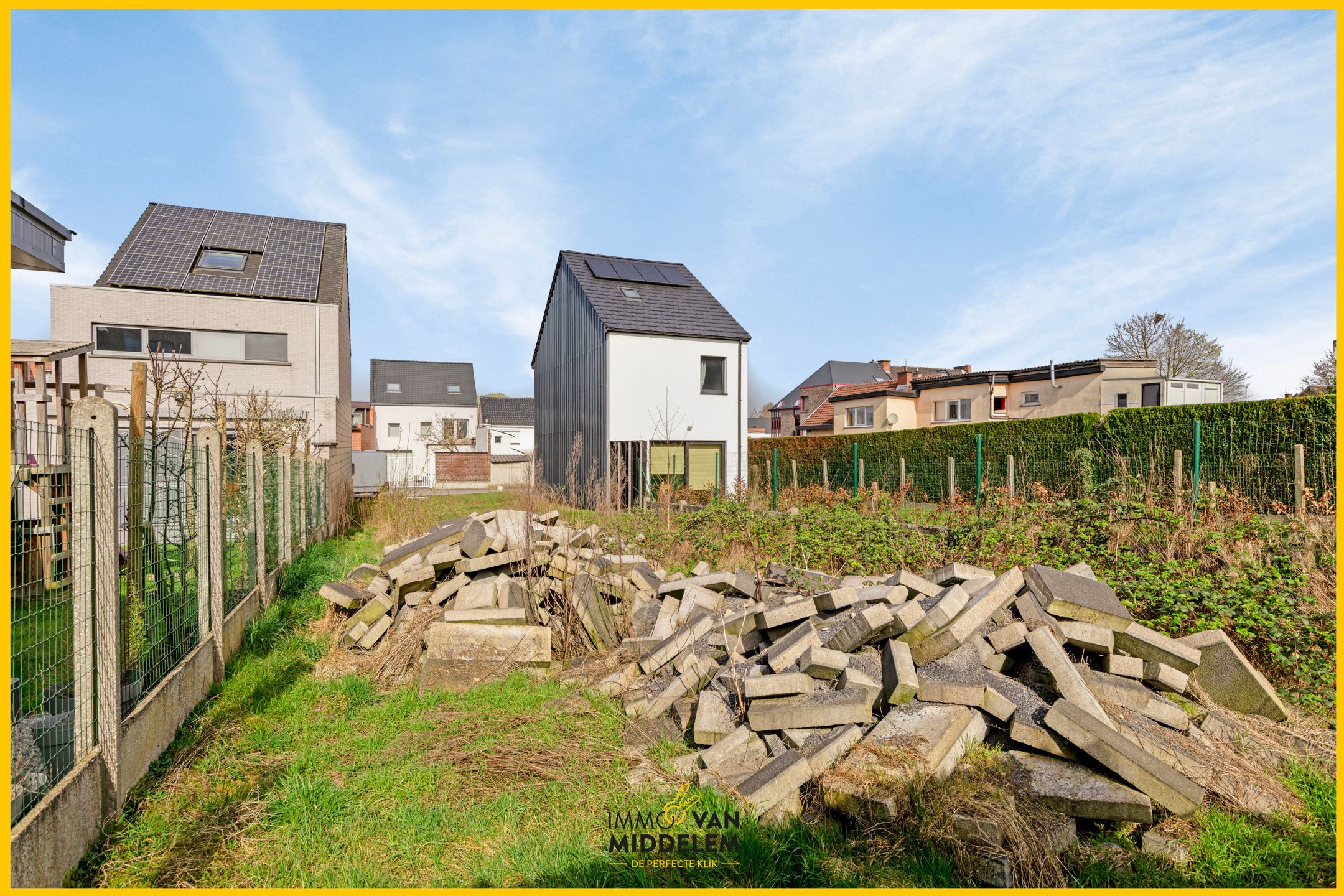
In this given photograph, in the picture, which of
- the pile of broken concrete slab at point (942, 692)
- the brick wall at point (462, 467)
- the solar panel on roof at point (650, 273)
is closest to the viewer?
the pile of broken concrete slab at point (942, 692)

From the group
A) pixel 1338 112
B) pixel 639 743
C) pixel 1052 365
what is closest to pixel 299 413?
pixel 639 743

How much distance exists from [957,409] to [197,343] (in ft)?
96.7

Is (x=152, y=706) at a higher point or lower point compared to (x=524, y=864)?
higher

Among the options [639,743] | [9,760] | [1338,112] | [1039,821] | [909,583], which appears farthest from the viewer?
[909,583]

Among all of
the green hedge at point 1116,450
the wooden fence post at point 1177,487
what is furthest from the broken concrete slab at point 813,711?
the green hedge at point 1116,450

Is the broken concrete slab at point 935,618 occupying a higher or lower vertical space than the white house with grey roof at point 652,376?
lower

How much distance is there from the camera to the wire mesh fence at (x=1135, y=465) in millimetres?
10320

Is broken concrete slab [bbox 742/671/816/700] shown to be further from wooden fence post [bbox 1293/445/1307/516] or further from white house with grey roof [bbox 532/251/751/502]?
white house with grey roof [bbox 532/251/751/502]

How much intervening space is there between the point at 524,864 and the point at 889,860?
5.35 ft

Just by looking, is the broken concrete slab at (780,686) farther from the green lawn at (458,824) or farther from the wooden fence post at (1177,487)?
the wooden fence post at (1177,487)

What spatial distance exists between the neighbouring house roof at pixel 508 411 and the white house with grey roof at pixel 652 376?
28.5m

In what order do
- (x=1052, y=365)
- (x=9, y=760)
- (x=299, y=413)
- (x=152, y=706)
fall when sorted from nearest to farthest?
(x=9, y=760)
(x=152, y=706)
(x=299, y=413)
(x=1052, y=365)

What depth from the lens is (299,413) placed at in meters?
19.2

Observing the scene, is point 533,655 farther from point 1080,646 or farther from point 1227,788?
point 1227,788
